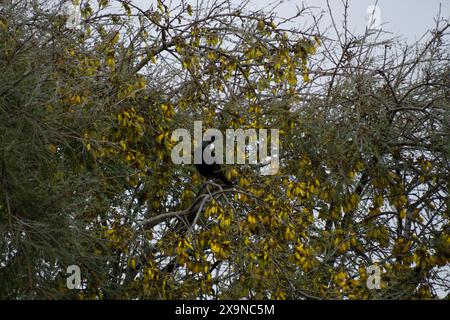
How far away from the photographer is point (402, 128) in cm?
1057

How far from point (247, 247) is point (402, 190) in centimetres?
269

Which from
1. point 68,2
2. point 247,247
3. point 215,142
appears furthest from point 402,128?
point 68,2

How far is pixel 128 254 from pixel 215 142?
1.34 meters

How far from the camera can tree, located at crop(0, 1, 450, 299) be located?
830 cm

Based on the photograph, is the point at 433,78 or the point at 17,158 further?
the point at 433,78

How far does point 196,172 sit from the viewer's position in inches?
404

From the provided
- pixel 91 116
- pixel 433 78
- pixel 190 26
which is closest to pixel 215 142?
pixel 91 116

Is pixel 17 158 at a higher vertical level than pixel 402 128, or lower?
lower

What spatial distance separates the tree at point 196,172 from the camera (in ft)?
27.2

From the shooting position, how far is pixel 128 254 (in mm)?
8844
